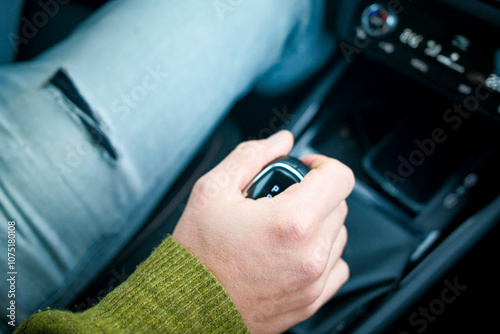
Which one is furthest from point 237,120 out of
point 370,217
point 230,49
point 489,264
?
point 489,264

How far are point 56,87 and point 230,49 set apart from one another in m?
0.30

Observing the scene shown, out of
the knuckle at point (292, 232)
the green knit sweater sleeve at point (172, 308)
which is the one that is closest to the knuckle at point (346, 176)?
the knuckle at point (292, 232)

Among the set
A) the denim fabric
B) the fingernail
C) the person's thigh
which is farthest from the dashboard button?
the denim fabric

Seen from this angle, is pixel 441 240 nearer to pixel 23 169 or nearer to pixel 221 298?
pixel 221 298

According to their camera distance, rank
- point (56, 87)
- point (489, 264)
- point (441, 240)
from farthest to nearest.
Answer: point (489, 264), point (441, 240), point (56, 87)

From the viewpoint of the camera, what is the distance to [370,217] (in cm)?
75

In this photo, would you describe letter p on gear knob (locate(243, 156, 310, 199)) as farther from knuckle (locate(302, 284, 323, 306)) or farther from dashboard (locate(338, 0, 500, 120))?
dashboard (locate(338, 0, 500, 120))

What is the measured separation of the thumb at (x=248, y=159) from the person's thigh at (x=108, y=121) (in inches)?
5.5

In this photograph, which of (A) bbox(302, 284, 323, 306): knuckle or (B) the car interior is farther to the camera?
(B) the car interior

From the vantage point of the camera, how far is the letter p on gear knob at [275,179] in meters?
0.54

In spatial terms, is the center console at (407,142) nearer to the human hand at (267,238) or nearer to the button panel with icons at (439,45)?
the button panel with icons at (439,45)

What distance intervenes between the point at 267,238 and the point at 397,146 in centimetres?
53

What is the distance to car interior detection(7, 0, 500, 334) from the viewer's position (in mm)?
634

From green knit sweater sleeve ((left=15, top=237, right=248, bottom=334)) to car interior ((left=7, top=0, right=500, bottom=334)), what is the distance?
282 mm
